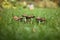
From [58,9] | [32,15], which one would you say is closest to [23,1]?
[32,15]

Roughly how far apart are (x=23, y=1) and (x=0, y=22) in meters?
0.25

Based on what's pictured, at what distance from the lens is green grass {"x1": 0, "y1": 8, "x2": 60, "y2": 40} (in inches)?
72.3

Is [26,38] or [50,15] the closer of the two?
[26,38]

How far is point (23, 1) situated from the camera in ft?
6.45

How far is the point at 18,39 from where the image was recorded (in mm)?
1834

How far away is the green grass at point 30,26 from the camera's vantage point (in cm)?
184

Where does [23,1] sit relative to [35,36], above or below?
above

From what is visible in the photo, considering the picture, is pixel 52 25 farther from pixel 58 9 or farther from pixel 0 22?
pixel 0 22

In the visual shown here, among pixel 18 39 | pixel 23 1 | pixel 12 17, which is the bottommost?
→ pixel 18 39

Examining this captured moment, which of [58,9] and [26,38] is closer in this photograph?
[26,38]

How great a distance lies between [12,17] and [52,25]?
0.32 m

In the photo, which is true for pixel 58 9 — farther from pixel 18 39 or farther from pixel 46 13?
pixel 18 39

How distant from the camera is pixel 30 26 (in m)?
1.88

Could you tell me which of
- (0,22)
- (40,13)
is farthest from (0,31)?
(40,13)
